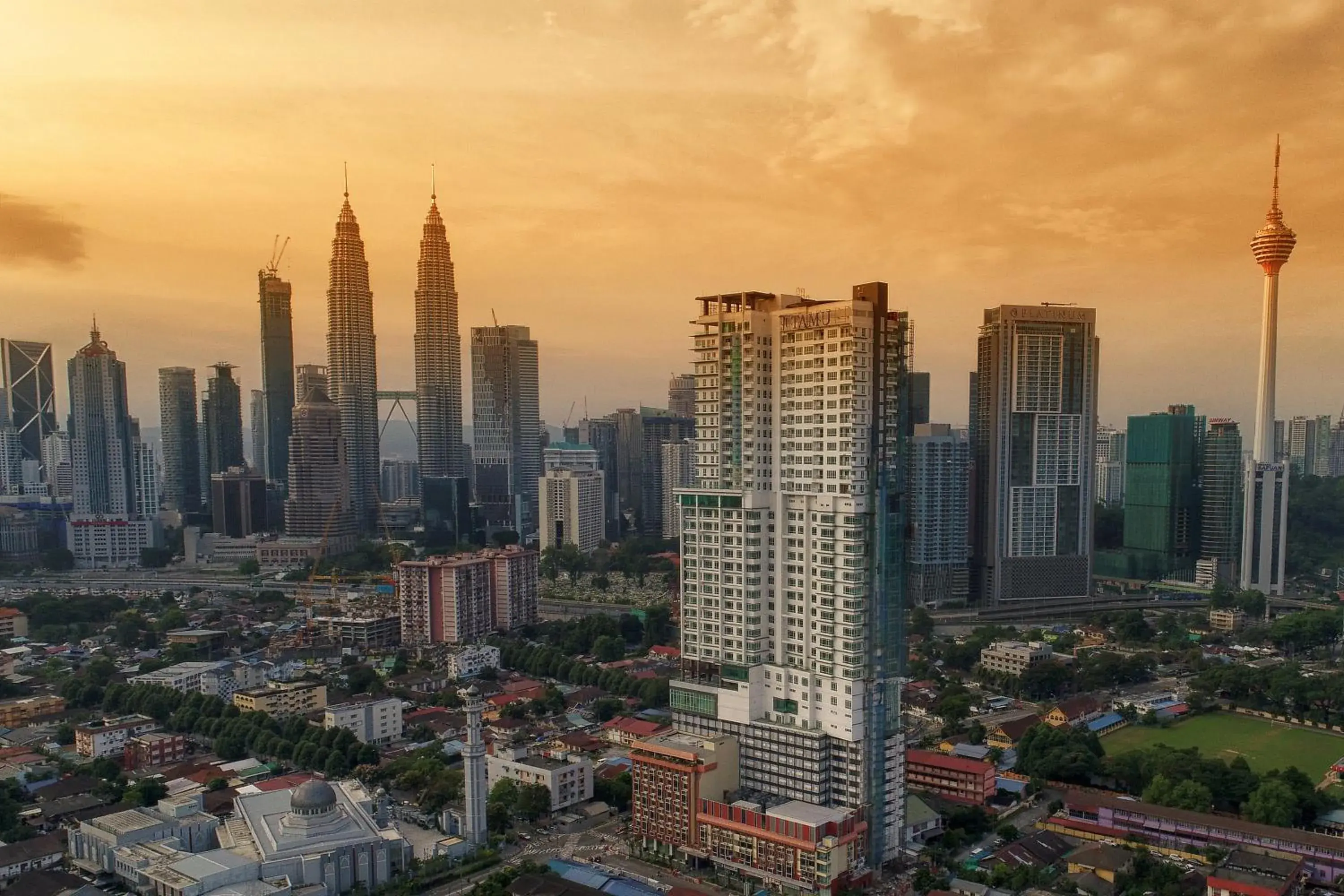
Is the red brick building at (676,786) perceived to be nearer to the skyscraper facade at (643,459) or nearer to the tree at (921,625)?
the tree at (921,625)

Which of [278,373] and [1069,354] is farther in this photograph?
[278,373]

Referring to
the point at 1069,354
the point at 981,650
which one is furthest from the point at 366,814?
the point at 1069,354

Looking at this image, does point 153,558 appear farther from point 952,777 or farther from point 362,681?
point 952,777

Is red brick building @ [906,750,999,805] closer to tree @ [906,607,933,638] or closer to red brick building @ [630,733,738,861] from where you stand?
red brick building @ [630,733,738,861]

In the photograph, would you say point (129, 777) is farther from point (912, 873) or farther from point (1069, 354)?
point (1069, 354)

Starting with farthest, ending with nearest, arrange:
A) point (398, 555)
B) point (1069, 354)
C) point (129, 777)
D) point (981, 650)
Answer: point (398, 555) → point (1069, 354) → point (981, 650) → point (129, 777)

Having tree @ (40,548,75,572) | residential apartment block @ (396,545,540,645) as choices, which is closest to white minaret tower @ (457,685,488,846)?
residential apartment block @ (396,545,540,645)

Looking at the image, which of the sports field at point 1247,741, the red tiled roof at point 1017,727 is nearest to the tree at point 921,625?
the sports field at point 1247,741
